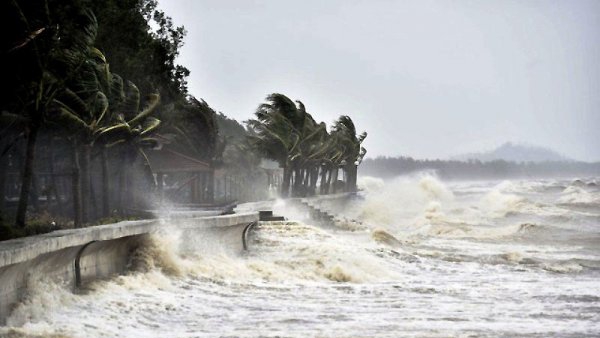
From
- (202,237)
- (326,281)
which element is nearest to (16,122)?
(202,237)

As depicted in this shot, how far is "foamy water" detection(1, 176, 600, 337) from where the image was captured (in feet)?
Result: 48.0

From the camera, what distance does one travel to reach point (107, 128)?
31.1 metres

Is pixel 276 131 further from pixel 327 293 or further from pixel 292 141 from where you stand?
pixel 327 293

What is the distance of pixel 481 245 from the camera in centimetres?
3584

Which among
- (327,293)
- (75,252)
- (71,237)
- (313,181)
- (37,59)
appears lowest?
(327,293)

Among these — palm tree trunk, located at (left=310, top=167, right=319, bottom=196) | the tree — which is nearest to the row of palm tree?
palm tree trunk, located at (left=310, top=167, right=319, bottom=196)

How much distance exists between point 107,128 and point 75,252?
1423 centimetres

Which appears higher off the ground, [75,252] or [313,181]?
[313,181]

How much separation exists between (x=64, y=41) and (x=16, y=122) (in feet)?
13.4

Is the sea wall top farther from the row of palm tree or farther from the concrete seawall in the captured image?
the row of palm tree

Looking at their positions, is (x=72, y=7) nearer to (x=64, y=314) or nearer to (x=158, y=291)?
(x=158, y=291)

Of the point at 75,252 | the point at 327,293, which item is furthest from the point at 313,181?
the point at 75,252

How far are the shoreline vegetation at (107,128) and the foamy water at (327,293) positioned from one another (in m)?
3.35

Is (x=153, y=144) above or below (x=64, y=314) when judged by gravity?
above
